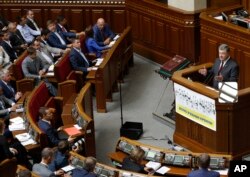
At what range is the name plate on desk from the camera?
9.07 metres

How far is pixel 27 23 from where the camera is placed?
1400 cm

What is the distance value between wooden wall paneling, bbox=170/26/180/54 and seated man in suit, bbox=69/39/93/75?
2124 mm

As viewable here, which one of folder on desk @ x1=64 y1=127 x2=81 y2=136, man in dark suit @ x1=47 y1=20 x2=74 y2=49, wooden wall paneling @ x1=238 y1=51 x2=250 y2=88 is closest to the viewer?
folder on desk @ x1=64 y1=127 x2=81 y2=136

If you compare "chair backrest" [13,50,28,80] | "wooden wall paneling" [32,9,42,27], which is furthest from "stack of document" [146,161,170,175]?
"wooden wall paneling" [32,9,42,27]

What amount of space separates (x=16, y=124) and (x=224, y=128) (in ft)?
10.4

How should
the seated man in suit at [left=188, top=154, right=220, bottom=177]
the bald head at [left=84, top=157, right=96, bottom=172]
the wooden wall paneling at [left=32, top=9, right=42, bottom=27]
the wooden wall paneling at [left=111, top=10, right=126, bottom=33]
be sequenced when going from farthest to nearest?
the wooden wall paneling at [left=32, top=9, right=42, bottom=27], the wooden wall paneling at [left=111, top=10, right=126, bottom=33], the bald head at [left=84, top=157, right=96, bottom=172], the seated man in suit at [left=188, top=154, right=220, bottom=177]

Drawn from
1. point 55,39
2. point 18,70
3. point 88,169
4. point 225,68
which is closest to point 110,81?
point 18,70

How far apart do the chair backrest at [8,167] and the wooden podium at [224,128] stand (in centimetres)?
281

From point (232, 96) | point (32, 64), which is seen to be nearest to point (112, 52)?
point (32, 64)

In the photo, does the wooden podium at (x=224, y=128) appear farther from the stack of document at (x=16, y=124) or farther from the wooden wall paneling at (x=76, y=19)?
the wooden wall paneling at (x=76, y=19)

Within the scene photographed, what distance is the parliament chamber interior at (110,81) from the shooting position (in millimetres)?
8507

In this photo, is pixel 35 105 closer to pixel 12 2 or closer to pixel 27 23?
pixel 27 23

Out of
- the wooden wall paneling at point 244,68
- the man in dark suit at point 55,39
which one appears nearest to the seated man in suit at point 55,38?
the man in dark suit at point 55,39

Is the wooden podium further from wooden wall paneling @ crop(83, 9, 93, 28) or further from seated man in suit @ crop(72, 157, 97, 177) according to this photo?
wooden wall paneling @ crop(83, 9, 93, 28)
